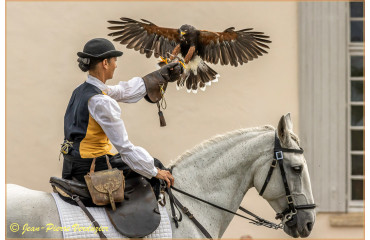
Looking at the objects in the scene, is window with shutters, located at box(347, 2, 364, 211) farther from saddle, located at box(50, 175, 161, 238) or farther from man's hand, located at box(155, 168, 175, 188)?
saddle, located at box(50, 175, 161, 238)

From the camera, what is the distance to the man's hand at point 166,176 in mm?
3773

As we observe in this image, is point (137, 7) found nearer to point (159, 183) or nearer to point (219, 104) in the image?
point (219, 104)

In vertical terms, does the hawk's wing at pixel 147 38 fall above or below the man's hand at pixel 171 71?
above

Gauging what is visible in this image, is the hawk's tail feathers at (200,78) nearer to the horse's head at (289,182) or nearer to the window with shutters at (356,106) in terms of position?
the horse's head at (289,182)

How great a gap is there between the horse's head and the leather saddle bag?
90 cm

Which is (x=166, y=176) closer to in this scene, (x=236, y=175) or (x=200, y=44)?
(x=236, y=175)

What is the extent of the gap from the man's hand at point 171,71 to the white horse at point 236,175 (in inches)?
19.1

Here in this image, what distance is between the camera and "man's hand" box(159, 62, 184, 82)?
4168 mm

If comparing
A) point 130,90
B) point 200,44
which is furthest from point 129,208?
point 200,44

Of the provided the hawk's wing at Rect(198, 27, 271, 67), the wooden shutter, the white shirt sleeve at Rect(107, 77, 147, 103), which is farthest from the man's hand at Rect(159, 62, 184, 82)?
the wooden shutter

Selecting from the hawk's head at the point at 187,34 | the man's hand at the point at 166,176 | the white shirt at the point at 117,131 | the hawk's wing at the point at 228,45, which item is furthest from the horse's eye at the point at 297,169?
the hawk's head at the point at 187,34

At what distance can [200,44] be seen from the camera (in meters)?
5.12
